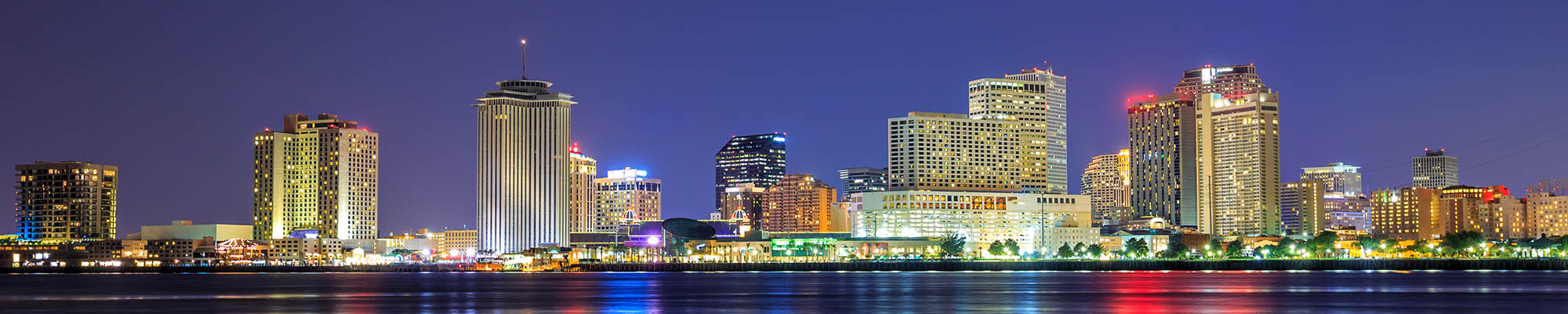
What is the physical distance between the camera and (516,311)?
11131 cm

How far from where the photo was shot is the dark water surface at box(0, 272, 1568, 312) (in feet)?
372

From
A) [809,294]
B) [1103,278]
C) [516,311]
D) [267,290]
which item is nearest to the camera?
[516,311]

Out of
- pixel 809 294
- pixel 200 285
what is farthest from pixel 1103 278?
pixel 200 285

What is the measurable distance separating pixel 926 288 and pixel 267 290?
66002mm

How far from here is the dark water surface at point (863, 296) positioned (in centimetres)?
11338

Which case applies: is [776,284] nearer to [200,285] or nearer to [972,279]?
[972,279]

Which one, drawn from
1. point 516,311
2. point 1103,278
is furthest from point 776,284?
point 516,311

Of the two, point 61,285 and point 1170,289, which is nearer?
point 1170,289

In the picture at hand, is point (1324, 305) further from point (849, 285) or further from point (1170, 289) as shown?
point (849, 285)

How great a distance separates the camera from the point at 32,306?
123m

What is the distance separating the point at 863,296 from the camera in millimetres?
136625

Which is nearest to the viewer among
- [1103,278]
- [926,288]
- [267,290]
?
[926,288]

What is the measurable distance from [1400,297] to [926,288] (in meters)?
42.2

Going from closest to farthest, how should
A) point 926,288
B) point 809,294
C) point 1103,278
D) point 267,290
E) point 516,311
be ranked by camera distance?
point 516,311 < point 809,294 < point 926,288 < point 267,290 < point 1103,278
